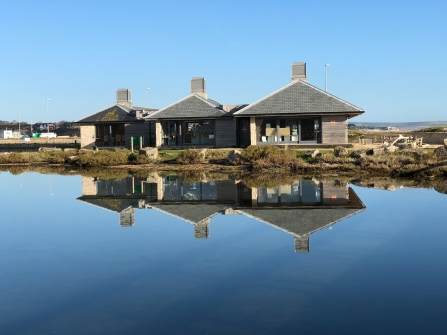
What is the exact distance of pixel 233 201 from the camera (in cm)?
1956

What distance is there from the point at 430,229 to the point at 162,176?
1730cm

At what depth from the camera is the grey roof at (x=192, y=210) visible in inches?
645

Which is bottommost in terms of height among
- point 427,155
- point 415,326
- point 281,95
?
point 415,326

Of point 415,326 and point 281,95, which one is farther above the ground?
point 281,95

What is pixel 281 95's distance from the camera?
35375 millimetres

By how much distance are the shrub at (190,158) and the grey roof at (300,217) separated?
16069 millimetres

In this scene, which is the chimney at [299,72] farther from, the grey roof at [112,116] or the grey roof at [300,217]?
the grey roof at [300,217]

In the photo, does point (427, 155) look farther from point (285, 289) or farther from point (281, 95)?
point (285, 289)

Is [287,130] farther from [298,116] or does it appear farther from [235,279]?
[235,279]

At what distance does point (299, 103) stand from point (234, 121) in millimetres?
4934

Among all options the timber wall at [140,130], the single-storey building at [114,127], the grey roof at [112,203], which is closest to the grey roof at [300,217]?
the grey roof at [112,203]

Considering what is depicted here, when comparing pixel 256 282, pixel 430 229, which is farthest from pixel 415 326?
pixel 430 229

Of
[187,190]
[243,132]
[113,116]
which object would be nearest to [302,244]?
[187,190]

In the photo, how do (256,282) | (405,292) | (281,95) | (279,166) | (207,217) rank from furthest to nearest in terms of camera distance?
(281,95), (279,166), (207,217), (256,282), (405,292)
